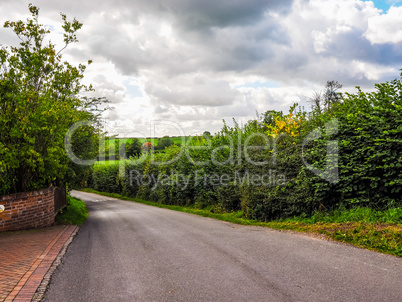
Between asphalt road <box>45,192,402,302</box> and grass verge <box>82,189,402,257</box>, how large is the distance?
40cm

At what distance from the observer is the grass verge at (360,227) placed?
6.85 metres

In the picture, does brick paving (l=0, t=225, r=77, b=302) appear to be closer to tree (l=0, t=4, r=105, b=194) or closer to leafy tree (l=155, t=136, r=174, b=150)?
tree (l=0, t=4, r=105, b=194)

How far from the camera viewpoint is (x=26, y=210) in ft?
33.3

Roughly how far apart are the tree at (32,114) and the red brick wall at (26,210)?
0.52 meters

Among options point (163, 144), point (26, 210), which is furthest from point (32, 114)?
point (163, 144)

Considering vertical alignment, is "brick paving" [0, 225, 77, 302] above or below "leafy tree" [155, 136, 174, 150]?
below

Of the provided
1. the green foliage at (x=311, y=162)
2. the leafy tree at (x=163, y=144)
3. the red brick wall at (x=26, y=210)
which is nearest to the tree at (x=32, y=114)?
the red brick wall at (x=26, y=210)

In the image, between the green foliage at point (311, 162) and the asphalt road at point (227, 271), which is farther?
the green foliage at point (311, 162)

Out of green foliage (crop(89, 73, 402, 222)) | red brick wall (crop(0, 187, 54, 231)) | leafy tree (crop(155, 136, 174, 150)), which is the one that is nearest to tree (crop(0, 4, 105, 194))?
red brick wall (crop(0, 187, 54, 231))

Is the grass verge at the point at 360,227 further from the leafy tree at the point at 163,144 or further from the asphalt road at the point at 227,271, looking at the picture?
the leafy tree at the point at 163,144

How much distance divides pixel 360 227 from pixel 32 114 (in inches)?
419

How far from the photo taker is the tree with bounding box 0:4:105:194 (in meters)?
9.64

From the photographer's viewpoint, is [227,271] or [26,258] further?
[26,258]

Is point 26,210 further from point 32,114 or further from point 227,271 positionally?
point 227,271
